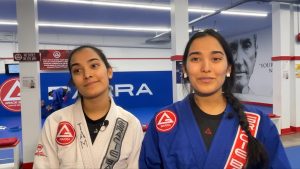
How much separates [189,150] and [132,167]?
494 millimetres

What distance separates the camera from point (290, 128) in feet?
20.0

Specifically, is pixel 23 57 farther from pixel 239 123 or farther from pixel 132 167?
pixel 239 123

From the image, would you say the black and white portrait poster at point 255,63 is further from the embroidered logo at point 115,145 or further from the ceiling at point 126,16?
the embroidered logo at point 115,145

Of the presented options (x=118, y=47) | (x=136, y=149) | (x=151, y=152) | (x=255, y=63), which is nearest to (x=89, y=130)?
(x=136, y=149)

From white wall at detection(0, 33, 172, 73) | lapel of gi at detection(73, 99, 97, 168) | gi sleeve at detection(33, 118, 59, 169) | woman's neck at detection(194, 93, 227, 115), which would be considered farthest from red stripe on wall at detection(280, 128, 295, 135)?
white wall at detection(0, 33, 172, 73)

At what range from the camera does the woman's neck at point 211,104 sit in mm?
1396

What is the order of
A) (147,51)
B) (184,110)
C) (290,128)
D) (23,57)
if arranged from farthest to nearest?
(147,51), (290,128), (23,57), (184,110)

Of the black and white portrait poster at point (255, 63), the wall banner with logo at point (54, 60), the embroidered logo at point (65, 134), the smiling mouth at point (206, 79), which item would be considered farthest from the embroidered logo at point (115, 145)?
the black and white portrait poster at point (255, 63)

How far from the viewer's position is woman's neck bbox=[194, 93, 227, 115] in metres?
1.40

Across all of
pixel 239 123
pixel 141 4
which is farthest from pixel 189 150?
pixel 141 4

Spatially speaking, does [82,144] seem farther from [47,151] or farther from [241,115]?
[241,115]

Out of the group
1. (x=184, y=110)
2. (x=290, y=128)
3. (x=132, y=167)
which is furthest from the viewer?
(x=290, y=128)

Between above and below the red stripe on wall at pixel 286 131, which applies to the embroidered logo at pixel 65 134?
above

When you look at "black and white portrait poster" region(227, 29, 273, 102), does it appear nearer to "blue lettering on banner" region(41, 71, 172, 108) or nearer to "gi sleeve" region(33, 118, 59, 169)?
"blue lettering on banner" region(41, 71, 172, 108)
